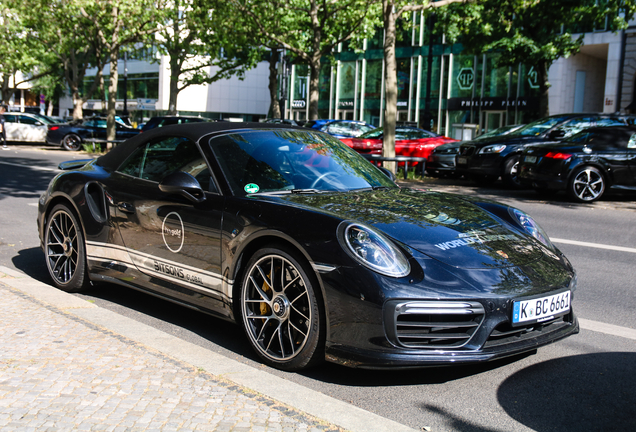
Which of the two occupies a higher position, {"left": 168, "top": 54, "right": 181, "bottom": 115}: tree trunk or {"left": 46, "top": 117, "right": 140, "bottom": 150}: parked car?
{"left": 168, "top": 54, "right": 181, "bottom": 115}: tree trunk

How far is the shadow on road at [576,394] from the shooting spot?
3.11 m

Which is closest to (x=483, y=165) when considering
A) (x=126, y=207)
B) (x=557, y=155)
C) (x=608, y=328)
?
(x=557, y=155)

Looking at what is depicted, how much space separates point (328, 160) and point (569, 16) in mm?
18556

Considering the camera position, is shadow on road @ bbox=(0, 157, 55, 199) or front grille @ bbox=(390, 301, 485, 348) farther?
shadow on road @ bbox=(0, 157, 55, 199)

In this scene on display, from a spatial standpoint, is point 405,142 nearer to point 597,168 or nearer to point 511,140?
point 511,140

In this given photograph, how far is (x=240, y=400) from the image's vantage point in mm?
3053

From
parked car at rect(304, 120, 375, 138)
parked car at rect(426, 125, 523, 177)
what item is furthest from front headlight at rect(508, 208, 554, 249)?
parked car at rect(304, 120, 375, 138)

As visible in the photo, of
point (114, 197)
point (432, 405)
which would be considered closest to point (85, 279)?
point (114, 197)

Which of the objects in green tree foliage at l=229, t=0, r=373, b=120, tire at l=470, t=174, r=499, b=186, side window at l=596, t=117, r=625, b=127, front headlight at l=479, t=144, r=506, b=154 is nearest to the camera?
side window at l=596, t=117, r=625, b=127

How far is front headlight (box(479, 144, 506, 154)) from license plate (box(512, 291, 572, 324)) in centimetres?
1214

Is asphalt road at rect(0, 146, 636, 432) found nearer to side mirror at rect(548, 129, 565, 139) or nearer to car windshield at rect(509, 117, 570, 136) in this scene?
side mirror at rect(548, 129, 565, 139)

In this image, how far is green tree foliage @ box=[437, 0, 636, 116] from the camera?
20422 mm

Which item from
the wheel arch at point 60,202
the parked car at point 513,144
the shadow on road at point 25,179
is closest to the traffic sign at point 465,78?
the parked car at point 513,144

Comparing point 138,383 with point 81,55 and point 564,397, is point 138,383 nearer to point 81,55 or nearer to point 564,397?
point 564,397
